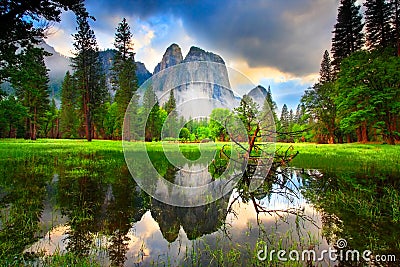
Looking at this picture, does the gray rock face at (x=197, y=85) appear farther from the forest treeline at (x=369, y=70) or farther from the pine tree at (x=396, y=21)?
the pine tree at (x=396, y=21)

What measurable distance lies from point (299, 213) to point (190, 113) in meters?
5.21

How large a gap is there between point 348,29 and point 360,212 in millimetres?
41656

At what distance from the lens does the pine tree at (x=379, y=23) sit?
29953 millimetres

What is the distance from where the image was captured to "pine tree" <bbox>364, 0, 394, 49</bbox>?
98.3ft

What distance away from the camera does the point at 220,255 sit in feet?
10.4

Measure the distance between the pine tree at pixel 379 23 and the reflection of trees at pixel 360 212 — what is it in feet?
107

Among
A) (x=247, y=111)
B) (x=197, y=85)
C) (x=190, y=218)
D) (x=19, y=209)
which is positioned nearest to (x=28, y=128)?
(x=197, y=85)

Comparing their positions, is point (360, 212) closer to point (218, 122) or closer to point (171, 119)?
point (218, 122)

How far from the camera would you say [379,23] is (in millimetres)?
30688

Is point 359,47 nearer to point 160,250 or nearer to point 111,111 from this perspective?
point 160,250

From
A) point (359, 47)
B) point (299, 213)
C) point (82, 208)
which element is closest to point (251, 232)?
point (299, 213)

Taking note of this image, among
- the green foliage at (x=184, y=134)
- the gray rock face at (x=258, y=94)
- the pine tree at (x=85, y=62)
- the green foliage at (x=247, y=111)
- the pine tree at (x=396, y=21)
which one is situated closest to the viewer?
the gray rock face at (x=258, y=94)

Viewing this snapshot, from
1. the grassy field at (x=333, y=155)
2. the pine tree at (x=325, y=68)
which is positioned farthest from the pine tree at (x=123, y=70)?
A: the pine tree at (x=325, y=68)

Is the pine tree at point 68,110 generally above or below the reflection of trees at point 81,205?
above
